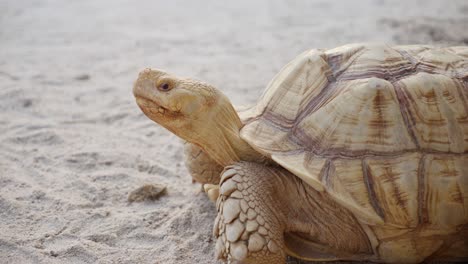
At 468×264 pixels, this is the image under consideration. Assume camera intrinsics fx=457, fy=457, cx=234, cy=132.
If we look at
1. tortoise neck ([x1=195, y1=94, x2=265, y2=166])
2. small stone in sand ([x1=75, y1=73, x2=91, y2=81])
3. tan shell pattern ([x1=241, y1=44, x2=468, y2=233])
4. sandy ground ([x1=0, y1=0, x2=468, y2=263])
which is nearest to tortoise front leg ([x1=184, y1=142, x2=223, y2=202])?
sandy ground ([x1=0, y1=0, x2=468, y2=263])

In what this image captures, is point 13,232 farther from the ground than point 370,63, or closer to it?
closer to it

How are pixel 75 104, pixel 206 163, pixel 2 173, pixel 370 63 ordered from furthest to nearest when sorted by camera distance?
pixel 75 104 < pixel 2 173 < pixel 206 163 < pixel 370 63

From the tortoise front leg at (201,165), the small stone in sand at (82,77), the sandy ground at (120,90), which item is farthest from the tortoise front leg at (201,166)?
the small stone in sand at (82,77)

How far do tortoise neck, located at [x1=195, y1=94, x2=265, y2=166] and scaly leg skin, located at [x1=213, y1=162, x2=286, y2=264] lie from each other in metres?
0.19

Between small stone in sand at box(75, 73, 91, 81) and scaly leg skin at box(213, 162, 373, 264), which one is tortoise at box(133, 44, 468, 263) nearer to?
scaly leg skin at box(213, 162, 373, 264)

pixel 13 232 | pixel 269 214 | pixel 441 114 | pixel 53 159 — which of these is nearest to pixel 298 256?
pixel 269 214

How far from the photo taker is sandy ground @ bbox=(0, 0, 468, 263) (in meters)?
2.50

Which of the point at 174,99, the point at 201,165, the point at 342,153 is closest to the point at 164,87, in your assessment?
the point at 174,99

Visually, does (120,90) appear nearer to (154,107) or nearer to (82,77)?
(82,77)

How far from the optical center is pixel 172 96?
2.25m

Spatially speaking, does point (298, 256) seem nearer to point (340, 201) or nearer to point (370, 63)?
point (340, 201)

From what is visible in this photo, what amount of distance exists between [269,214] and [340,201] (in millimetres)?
324

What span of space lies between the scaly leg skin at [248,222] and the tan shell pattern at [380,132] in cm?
18

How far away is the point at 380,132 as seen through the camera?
2.06 meters
